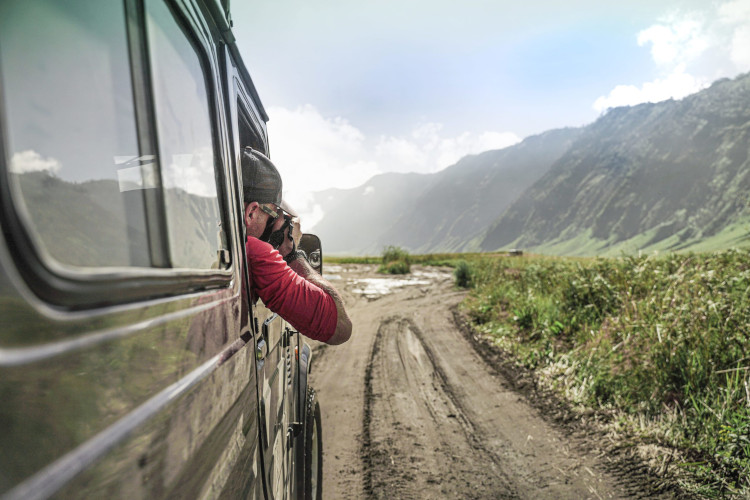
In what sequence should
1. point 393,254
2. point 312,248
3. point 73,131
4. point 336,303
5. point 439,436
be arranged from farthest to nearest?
1. point 393,254
2. point 439,436
3. point 312,248
4. point 336,303
5. point 73,131

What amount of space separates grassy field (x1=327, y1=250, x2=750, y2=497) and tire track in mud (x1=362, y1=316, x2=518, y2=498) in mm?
1179

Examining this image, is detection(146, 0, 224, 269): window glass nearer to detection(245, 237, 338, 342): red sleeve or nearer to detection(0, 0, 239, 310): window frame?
detection(0, 0, 239, 310): window frame

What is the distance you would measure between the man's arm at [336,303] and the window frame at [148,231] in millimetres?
439

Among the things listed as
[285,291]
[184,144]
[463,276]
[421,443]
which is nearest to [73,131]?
[184,144]

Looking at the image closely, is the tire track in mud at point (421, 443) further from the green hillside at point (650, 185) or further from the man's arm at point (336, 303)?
the green hillside at point (650, 185)

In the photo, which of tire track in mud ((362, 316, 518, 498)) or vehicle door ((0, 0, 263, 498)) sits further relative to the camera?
tire track in mud ((362, 316, 518, 498))

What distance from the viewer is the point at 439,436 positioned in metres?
3.69

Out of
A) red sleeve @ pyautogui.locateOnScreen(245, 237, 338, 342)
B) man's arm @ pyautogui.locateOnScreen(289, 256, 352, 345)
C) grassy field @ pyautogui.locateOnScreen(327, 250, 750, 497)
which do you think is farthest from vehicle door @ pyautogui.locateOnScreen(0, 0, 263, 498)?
grassy field @ pyautogui.locateOnScreen(327, 250, 750, 497)

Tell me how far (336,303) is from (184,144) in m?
0.82

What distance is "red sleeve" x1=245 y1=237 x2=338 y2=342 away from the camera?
58.2 inches

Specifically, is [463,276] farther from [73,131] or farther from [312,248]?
[73,131]

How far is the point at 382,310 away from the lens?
33.1 feet

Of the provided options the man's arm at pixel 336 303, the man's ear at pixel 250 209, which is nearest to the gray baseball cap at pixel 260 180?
the man's ear at pixel 250 209

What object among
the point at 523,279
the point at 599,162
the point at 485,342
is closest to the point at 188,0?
the point at 485,342
